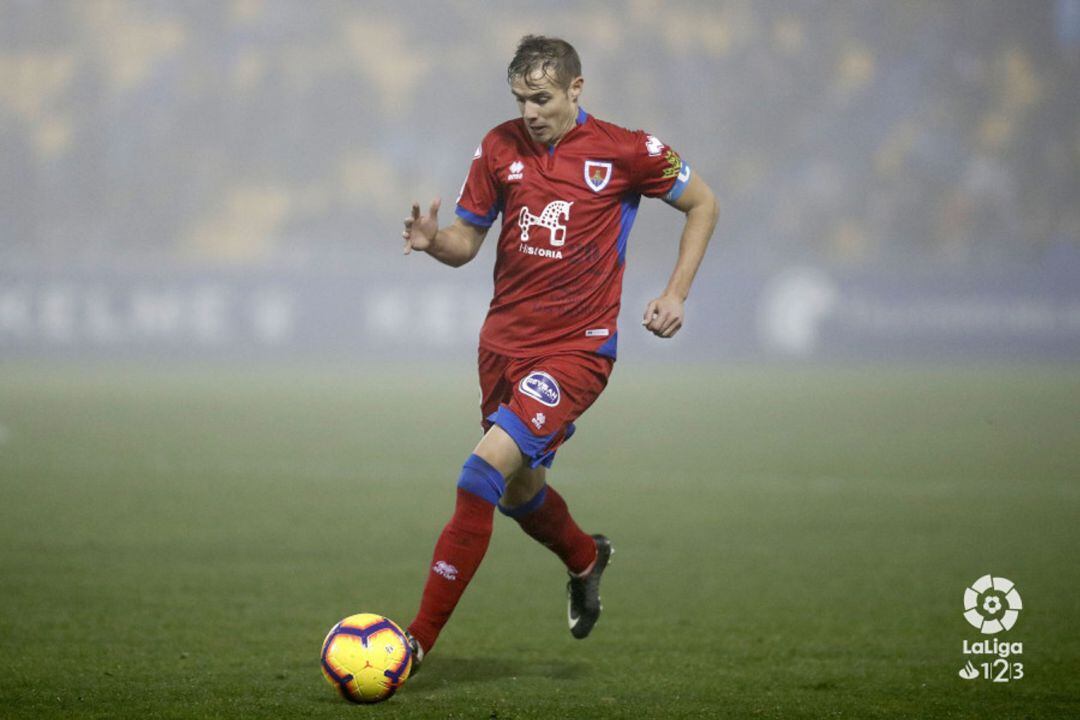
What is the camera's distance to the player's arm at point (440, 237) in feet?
16.4

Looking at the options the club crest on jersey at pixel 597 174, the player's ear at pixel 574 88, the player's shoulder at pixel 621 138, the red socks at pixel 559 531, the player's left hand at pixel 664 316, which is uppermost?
the player's ear at pixel 574 88

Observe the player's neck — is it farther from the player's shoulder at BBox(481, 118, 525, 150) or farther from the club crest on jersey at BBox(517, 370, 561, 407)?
the club crest on jersey at BBox(517, 370, 561, 407)

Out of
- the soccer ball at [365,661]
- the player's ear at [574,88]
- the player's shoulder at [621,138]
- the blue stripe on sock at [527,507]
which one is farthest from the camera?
the blue stripe on sock at [527,507]

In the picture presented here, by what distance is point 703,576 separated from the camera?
7340 millimetres

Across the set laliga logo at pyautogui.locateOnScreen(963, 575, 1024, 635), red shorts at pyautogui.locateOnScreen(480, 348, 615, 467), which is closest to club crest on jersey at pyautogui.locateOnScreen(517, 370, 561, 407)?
red shorts at pyautogui.locateOnScreen(480, 348, 615, 467)

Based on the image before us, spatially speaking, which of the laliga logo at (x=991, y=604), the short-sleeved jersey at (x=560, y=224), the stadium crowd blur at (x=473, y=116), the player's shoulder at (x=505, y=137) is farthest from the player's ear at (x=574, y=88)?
the stadium crowd blur at (x=473, y=116)

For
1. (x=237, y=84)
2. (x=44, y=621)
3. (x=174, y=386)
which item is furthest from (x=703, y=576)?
(x=237, y=84)

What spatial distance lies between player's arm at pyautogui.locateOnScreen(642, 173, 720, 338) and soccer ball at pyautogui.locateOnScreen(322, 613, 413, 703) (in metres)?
1.31

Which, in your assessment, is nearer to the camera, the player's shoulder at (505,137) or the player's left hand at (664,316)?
the player's left hand at (664,316)

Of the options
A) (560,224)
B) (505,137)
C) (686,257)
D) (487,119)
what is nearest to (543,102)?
(505,137)

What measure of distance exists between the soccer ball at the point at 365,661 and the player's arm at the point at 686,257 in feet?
4.31

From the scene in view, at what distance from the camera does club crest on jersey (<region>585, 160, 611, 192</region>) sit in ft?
17.1

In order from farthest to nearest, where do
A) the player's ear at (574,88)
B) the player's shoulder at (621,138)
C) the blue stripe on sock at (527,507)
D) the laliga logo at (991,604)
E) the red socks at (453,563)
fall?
the laliga logo at (991,604), the blue stripe on sock at (527,507), the player's shoulder at (621,138), the player's ear at (574,88), the red socks at (453,563)

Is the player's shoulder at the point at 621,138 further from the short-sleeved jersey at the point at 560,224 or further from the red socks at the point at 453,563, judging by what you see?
the red socks at the point at 453,563
